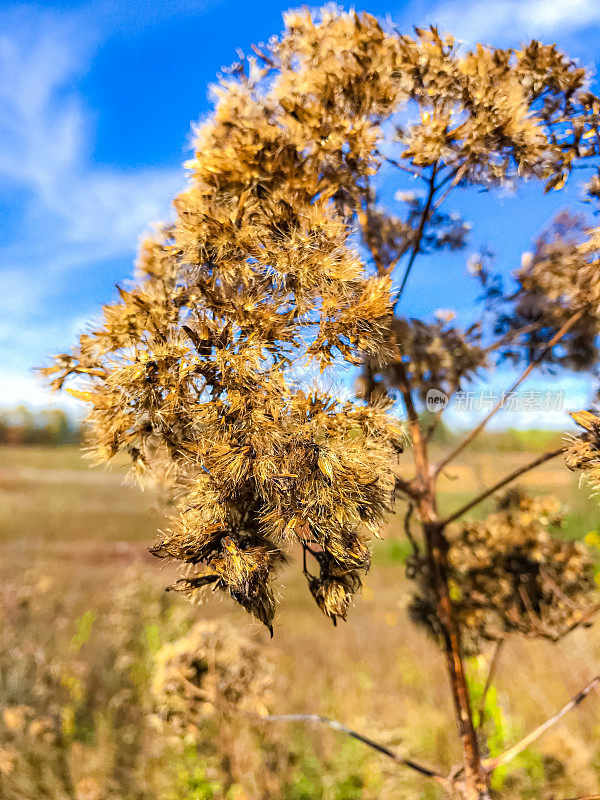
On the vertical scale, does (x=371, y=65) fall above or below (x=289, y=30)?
below

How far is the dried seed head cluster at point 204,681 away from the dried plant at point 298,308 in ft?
4.13

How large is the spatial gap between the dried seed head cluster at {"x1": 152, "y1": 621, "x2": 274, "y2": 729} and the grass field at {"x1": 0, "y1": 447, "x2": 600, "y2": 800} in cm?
19

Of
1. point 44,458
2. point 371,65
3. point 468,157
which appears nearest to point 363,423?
point 468,157

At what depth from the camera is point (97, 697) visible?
573 cm

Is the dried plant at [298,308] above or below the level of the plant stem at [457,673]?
above

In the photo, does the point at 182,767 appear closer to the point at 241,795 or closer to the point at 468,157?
the point at 241,795

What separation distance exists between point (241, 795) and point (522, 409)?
10.7 feet

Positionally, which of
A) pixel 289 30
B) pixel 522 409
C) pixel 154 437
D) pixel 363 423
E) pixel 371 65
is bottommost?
pixel 154 437

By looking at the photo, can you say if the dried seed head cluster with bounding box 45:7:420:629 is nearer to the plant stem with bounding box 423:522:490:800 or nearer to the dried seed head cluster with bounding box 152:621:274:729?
the plant stem with bounding box 423:522:490:800

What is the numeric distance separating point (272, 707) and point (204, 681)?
101 cm

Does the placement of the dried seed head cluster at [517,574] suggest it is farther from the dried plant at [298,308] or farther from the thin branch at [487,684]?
the dried plant at [298,308]

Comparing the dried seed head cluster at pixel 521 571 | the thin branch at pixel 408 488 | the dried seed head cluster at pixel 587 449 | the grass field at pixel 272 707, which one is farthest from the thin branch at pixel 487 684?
the dried seed head cluster at pixel 587 449

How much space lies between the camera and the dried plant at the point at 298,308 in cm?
155

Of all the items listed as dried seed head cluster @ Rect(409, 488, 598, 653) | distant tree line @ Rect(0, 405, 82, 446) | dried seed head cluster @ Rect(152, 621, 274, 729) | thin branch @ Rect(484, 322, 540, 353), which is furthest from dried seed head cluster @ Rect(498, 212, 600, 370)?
distant tree line @ Rect(0, 405, 82, 446)
